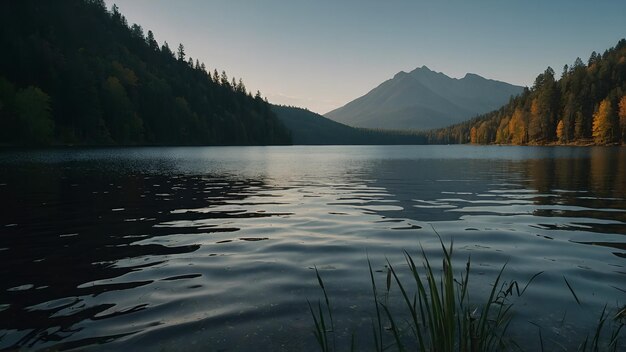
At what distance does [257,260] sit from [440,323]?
7.31 m

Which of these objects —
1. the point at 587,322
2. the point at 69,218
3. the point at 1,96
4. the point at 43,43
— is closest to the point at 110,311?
the point at 587,322

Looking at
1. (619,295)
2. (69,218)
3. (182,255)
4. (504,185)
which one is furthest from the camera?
(504,185)

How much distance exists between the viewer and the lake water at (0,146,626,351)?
638 centimetres

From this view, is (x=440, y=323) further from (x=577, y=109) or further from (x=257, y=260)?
(x=577, y=109)

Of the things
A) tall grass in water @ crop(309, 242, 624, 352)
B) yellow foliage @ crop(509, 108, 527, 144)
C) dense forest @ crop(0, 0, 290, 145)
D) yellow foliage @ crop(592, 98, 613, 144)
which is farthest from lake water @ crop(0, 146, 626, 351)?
yellow foliage @ crop(509, 108, 527, 144)

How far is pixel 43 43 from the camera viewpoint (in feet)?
380

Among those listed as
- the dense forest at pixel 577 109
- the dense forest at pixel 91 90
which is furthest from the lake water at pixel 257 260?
the dense forest at pixel 577 109

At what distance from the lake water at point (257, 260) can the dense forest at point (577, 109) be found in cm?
12594

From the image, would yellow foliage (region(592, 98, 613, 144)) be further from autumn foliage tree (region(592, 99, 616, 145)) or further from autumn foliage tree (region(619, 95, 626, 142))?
autumn foliage tree (region(619, 95, 626, 142))

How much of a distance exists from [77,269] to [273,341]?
647 centimetres

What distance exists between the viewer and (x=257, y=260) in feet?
34.8

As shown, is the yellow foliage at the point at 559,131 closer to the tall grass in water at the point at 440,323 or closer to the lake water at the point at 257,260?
Answer: the lake water at the point at 257,260

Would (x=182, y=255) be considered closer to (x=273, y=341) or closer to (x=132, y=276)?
(x=132, y=276)

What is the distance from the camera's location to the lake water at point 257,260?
6.38 metres
